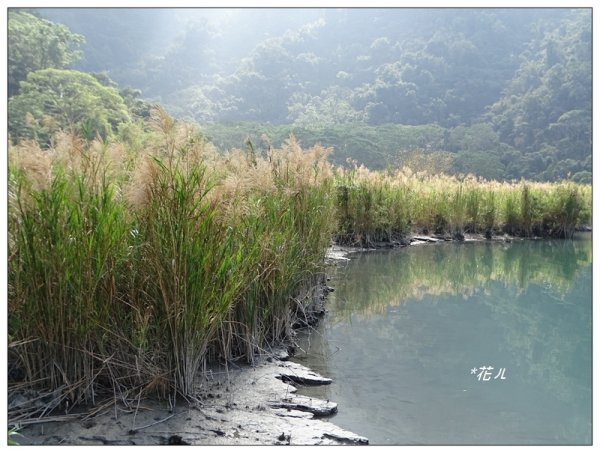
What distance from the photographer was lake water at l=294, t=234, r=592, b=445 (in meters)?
3.60

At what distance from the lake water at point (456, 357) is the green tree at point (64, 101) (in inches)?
797

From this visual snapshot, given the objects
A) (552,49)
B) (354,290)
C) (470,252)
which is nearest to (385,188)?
(470,252)

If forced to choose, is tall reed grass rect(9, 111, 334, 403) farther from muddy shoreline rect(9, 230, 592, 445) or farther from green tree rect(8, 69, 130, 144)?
green tree rect(8, 69, 130, 144)

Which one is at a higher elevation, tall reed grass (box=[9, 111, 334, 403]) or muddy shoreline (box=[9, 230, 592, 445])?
tall reed grass (box=[9, 111, 334, 403])

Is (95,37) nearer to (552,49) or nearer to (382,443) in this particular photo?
(552,49)

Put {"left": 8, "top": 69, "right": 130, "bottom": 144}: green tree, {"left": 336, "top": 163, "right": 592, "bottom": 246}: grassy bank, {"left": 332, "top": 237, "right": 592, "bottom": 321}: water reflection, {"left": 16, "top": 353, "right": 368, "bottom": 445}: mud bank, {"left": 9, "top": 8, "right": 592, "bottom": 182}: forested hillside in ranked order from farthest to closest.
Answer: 1. {"left": 9, "top": 8, "right": 592, "bottom": 182}: forested hillside
2. {"left": 8, "top": 69, "right": 130, "bottom": 144}: green tree
3. {"left": 336, "top": 163, "right": 592, "bottom": 246}: grassy bank
4. {"left": 332, "top": 237, "right": 592, "bottom": 321}: water reflection
5. {"left": 16, "top": 353, "right": 368, "bottom": 445}: mud bank

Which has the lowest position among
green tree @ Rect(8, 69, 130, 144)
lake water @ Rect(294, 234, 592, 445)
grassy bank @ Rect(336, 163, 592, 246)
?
lake water @ Rect(294, 234, 592, 445)

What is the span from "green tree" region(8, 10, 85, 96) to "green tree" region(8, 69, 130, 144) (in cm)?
218

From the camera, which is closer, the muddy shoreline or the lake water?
the muddy shoreline

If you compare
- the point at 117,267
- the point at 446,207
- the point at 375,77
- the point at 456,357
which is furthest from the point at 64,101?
the point at 375,77

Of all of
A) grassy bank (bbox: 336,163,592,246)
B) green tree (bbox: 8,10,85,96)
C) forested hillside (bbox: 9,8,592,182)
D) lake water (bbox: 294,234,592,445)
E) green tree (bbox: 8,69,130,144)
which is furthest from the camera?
forested hillside (bbox: 9,8,592,182)

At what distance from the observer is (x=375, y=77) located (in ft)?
187

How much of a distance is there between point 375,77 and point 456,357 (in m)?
54.3

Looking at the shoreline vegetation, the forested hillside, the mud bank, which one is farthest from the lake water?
the forested hillside
